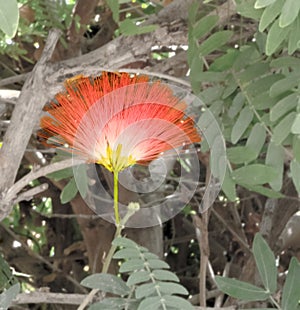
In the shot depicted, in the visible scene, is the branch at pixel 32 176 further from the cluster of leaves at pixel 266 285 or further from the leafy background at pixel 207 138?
the cluster of leaves at pixel 266 285

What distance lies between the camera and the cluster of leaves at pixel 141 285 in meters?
0.78

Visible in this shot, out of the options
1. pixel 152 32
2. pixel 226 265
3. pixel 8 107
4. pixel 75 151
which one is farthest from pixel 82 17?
pixel 226 265

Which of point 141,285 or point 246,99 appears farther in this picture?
point 246,99

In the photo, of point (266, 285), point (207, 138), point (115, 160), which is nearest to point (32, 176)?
point (115, 160)

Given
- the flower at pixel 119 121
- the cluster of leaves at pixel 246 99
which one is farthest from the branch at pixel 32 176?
the cluster of leaves at pixel 246 99

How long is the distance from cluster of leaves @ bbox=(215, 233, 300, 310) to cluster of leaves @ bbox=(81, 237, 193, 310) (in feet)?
Result: 0.48

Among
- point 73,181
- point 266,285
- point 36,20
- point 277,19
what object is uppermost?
point 36,20

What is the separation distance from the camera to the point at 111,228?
159 centimetres

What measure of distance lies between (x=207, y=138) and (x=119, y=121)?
14cm

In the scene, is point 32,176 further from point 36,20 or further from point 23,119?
point 36,20

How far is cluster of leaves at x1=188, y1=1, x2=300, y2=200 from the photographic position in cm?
90

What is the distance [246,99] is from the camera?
0.93m

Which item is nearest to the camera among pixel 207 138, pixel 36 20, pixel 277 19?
pixel 277 19

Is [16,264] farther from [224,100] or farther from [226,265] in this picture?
[224,100]
